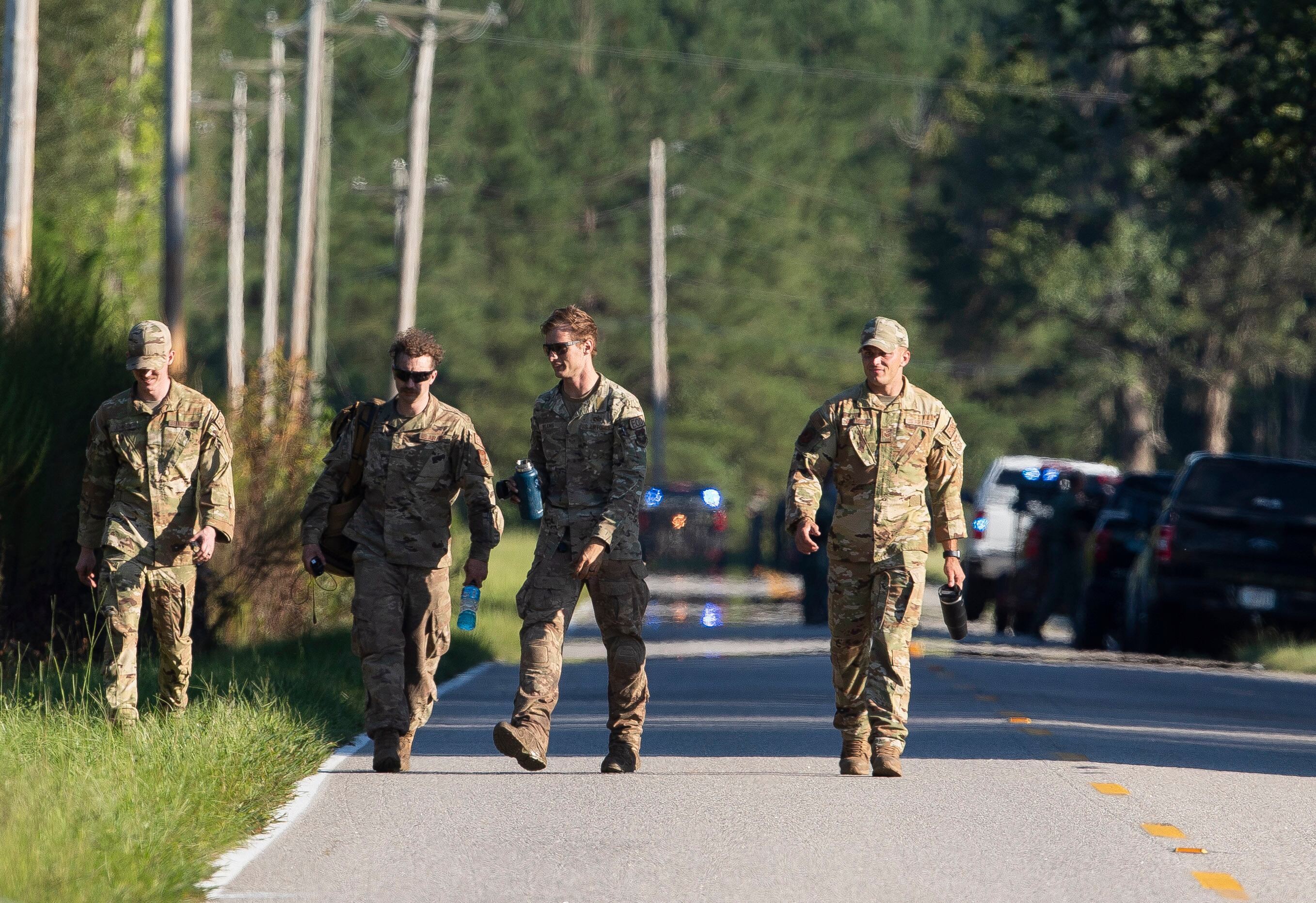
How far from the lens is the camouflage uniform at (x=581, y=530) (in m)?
10.6

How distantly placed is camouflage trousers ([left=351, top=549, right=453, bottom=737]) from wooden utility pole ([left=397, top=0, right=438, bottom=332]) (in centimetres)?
2187

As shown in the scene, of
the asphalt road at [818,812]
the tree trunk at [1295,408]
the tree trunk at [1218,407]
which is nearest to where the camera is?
the asphalt road at [818,812]

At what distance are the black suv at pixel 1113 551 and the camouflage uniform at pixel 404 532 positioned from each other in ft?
42.0

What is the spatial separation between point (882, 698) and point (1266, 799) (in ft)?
5.85

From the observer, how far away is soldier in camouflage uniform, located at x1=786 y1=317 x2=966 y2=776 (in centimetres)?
1104

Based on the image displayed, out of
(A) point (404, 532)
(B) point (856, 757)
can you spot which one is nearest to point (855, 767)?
(B) point (856, 757)

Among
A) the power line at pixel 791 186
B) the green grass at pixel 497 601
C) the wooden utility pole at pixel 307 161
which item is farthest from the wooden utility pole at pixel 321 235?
the power line at pixel 791 186

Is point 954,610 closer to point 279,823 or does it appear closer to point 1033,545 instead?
point 279,823

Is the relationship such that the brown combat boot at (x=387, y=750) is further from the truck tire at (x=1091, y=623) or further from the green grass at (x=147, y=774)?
the truck tire at (x=1091, y=623)

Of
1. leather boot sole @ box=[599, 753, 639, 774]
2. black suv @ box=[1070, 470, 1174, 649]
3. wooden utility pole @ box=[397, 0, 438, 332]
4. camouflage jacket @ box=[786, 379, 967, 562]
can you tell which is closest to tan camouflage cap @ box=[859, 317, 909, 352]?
camouflage jacket @ box=[786, 379, 967, 562]

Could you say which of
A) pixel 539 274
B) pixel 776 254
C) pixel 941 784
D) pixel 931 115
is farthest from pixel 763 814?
pixel 931 115

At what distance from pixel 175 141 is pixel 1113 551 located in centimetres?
970

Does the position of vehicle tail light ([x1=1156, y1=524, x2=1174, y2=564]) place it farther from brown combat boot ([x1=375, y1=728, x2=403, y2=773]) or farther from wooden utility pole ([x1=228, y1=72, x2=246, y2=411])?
wooden utility pole ([x1=228, y1=72, x2=246, y2=411])

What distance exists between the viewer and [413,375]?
10.8 metres
